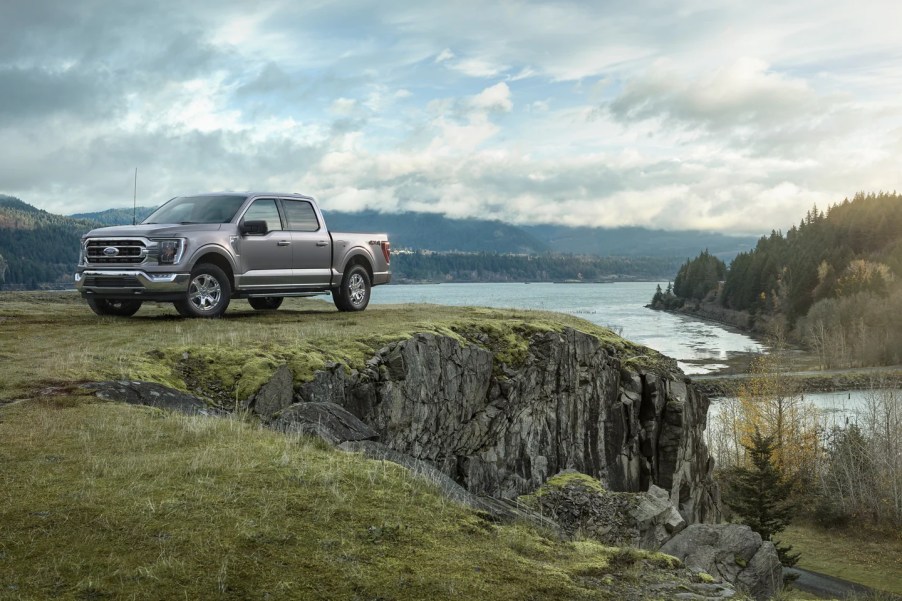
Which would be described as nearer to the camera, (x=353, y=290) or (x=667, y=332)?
(x=353, y=290)

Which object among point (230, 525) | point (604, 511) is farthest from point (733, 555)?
point (230, 525)

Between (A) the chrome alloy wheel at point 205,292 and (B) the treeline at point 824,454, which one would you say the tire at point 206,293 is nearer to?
(A) the chrome alloy wheel at point 205,292

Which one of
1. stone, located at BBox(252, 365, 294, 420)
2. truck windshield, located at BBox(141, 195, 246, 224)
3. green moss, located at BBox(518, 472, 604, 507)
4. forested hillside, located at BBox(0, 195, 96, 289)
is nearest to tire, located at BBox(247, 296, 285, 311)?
truck windshield, located at BBox(141, 195, 246, 224)

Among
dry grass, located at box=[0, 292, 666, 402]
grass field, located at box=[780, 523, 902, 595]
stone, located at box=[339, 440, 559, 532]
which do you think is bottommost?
grass field, located at box=[780, 523, 902, 595]

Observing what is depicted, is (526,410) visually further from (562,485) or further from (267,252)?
(562,485)

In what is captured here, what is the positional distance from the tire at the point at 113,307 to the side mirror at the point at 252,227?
315 cm

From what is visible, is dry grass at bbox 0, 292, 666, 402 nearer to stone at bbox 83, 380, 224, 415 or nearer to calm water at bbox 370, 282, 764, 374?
stone at bbox 83, 380, 224, 415

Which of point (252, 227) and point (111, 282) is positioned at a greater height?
point (252, 227)

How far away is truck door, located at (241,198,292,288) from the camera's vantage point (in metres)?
18.0

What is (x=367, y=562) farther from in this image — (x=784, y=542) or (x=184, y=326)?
(x=784, y=542)

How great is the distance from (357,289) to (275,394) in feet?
25.0

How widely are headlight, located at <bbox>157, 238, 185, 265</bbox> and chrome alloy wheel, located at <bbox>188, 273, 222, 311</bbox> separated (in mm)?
804

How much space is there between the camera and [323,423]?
35.0 feet

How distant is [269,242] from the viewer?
18.4 meters
